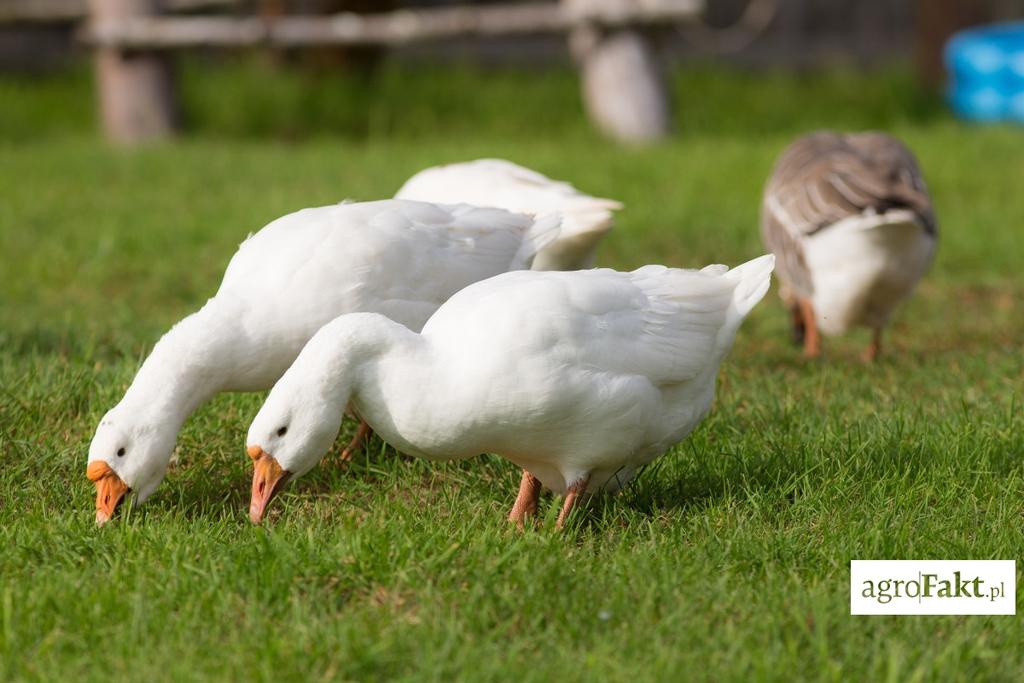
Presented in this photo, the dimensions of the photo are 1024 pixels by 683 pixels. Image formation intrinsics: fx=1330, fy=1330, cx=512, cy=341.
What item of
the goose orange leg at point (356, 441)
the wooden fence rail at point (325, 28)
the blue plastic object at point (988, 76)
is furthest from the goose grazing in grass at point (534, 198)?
the blue plastic object at point (988, 76)

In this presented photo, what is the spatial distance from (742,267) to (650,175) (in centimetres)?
574

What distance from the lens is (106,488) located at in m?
3.87

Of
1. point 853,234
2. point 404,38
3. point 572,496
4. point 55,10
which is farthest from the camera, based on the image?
point 55,10

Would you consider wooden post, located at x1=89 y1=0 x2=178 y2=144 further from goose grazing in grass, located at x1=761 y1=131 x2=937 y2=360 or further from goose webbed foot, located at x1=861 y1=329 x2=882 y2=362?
goose webbed foot, located at x1=861 y1=329 x2=882 y2=362

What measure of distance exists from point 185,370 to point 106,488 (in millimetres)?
425

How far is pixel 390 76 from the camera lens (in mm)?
13703

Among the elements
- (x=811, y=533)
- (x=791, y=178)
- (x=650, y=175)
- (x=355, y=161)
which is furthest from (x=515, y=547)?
(x=355, y=161)

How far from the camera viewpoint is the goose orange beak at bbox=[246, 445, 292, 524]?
12.0ft

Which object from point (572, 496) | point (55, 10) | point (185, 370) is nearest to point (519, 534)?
point (572, 496)

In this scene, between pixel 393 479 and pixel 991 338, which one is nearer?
pixel 393 479

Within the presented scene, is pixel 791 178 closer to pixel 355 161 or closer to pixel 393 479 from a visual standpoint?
pixel 393 479

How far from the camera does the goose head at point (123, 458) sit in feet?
12.6

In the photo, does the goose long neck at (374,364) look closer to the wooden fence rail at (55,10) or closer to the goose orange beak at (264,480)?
the goose orange beak at (264,480)

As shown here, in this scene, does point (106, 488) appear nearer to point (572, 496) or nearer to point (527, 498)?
point (527, 498)
